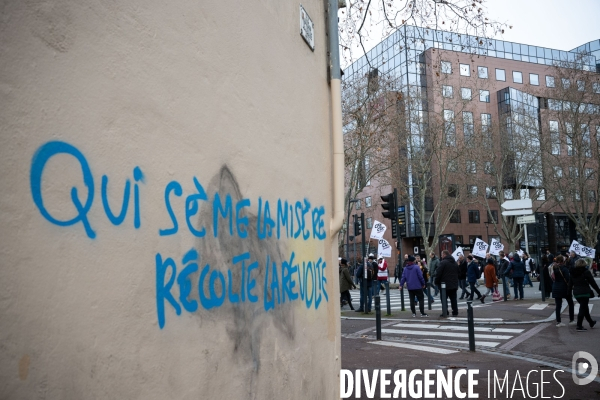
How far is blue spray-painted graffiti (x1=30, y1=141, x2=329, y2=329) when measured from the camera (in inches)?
96.6

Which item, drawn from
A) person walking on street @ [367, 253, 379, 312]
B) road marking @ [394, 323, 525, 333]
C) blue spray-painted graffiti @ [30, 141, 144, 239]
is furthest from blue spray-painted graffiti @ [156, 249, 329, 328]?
person walking on street @ [367, 253, 379, 312]

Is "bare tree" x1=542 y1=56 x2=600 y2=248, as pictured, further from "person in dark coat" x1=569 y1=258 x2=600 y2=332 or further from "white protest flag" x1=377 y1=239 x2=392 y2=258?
"person in dark coat" x1=569 y1=258 x2=600 y2=332

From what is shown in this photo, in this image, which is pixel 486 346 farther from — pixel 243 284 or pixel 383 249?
pixel 383 249

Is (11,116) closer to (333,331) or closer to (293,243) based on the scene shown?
(293,243)

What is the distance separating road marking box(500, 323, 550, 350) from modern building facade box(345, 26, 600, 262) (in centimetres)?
1780

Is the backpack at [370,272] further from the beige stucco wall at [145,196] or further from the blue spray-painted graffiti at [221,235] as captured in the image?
the beige stucco wall at [145,196]

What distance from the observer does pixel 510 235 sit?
40.9m

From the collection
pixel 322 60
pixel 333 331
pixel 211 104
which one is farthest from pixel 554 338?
pixel 211 104

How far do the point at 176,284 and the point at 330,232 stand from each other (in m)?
2.94

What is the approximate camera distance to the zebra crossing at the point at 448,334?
11315 mm

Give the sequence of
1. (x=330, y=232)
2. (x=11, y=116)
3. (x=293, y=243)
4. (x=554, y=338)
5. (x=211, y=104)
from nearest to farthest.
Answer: (x=11, y=116)
(x=211, y=104)
(x=293, y=243)
(x=330, y=232)
(x=554, y=338)

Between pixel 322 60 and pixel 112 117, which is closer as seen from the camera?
pixel 112 117

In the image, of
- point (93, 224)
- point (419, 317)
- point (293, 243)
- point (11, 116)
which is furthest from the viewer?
point (419, 317)

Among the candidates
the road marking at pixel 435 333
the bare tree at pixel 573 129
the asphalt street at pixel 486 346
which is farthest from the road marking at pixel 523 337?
the bare tree at pixel 573 129
